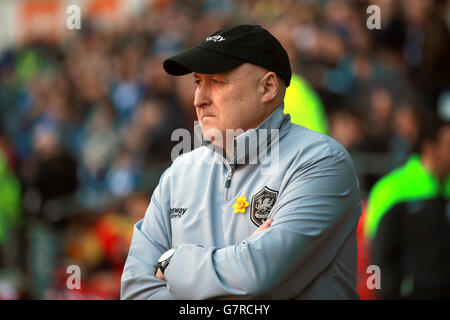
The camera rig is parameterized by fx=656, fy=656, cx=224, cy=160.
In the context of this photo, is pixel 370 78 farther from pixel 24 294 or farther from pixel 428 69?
pixel 24 294

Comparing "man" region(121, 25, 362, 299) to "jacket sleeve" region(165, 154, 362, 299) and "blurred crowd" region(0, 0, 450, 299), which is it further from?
"blurred crowd" region(0, 0, 450, 299)

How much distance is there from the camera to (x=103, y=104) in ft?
28.3

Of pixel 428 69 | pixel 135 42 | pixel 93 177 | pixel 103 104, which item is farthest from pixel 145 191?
pixel 428 69

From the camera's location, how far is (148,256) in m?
2.45

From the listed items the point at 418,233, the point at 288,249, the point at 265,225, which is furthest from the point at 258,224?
the point at 418,233

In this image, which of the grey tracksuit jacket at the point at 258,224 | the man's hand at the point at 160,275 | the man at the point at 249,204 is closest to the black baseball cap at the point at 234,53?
the man at the point at 249,204

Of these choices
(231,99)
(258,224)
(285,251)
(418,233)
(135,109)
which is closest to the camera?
(285,251)

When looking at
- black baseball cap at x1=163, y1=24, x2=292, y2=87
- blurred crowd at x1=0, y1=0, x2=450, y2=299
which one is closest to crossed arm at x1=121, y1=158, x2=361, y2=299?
black baseball cap at x1=163, y1=24, x2=292, y2=87

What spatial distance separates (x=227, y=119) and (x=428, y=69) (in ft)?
15.6

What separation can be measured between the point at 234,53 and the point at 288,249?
2.34 ft

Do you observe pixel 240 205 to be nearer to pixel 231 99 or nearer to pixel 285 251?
pixel 285 251

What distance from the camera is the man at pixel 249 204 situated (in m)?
2.13

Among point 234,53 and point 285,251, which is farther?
point 234,53

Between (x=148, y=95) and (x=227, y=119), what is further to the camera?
(x=148, y=95)
